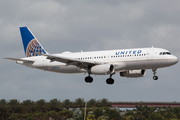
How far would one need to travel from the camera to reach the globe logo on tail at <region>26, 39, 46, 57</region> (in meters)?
61.3

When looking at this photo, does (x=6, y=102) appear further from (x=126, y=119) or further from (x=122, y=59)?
(x=122, y=59)

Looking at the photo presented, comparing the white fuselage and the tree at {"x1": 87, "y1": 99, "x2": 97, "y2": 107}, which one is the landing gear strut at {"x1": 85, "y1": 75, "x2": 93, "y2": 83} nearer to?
the white fuselage

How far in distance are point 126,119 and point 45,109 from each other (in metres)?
33.0

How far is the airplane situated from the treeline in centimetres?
1957

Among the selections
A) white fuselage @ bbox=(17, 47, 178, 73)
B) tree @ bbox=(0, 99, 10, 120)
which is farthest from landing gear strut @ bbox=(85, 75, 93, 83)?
tree @ bbox=(0, 99, 10, 120)

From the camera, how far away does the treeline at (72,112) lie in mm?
74050

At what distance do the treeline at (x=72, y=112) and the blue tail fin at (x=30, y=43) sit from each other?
20523mm

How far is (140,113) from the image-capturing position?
262 ft

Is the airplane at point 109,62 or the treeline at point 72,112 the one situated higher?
the airplane at point 109,62

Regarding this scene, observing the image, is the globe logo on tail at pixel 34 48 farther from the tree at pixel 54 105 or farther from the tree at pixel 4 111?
the tree at pixel 54 105

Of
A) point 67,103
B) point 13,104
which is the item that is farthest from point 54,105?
point 13,104

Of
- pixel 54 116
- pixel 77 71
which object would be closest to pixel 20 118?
pixel 54 116

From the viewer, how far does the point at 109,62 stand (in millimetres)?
51125

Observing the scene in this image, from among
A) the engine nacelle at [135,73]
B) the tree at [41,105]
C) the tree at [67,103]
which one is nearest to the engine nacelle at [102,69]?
the engine nacelle at [135,73]
